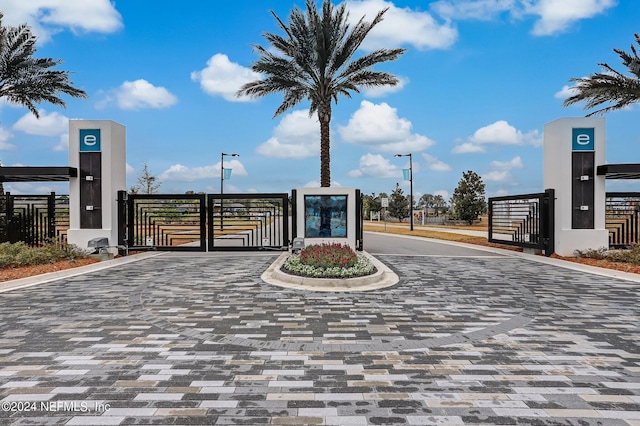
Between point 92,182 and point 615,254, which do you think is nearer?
point 615,254

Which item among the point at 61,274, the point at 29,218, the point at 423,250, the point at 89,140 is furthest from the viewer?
the point at 423,250

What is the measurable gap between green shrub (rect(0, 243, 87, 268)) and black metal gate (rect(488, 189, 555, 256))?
710 inches

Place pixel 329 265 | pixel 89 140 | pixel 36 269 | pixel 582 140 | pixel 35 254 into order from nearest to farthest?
1. pixel 329 265
2. pixel 36 269
3. pixel 35 254
4. pixel 89 140
5. pixel 582 140

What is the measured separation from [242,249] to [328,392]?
11.9 metres

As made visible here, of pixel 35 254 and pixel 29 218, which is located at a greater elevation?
pixel 29 218

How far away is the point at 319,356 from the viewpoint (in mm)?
4910

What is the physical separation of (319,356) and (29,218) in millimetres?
17374

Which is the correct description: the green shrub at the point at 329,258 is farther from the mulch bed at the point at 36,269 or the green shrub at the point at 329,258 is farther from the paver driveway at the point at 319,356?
the mulch bed at the point at 36,269

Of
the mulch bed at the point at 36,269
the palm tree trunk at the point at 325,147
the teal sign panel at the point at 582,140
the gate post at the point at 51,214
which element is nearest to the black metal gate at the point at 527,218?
the teal sign panel at the point at 582,140

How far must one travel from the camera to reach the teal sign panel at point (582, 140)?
15.3m

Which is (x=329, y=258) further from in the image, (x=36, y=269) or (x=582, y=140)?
(x=582, y=140)

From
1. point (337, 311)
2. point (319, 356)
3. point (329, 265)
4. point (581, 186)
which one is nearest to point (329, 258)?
point (329, 265)

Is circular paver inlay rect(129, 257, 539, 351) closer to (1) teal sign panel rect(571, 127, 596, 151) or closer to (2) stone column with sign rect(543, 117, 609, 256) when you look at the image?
(2) stone column with sign rect(543, 117, 609, 256)

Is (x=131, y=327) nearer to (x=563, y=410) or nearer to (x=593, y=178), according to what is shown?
(x=563, y=410)
